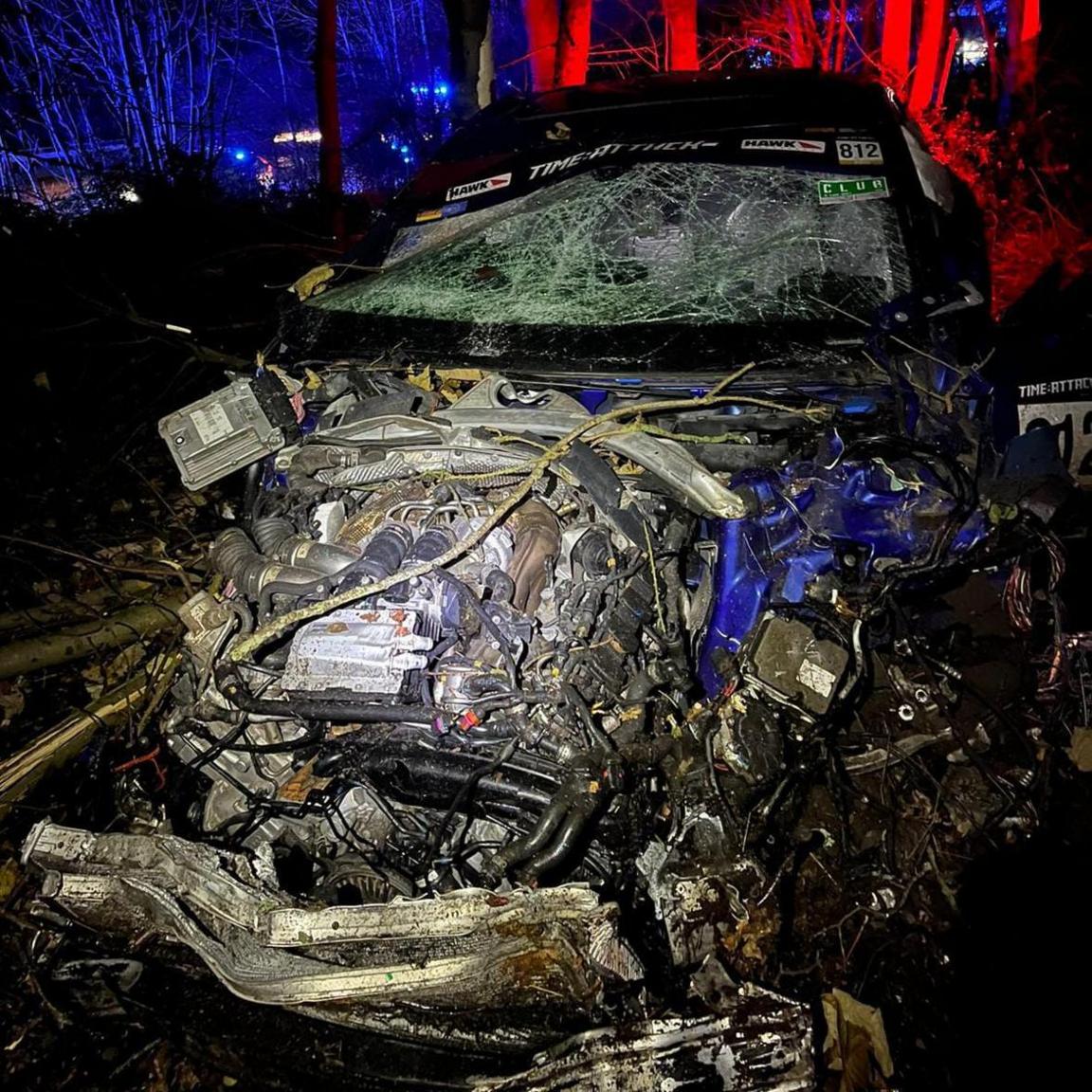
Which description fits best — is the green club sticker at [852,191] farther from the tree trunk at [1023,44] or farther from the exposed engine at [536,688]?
the tree trunk at [1023,44]

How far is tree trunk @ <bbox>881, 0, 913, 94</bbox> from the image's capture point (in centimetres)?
1146

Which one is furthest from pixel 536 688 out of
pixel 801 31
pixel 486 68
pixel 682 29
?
pixel 801 31

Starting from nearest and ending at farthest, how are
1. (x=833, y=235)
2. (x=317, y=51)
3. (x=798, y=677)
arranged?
(x=798, y=677) < (x=833, y=235) < (x=317, y=51)

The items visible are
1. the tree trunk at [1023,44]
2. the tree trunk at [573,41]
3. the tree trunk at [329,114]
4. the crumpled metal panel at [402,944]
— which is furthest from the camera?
the tree trunk at [1023,44]

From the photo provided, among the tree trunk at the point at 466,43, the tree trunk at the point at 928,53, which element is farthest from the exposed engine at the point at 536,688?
the tree trunk at the point at 928,53

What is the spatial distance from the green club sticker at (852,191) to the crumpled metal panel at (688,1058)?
2.85m

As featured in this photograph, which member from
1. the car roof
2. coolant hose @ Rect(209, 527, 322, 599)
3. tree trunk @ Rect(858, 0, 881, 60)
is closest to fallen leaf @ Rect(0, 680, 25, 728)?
coolant hose @ Rect(209, 527, 322, 599)

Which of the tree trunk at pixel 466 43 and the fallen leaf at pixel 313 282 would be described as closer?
the fallen leaf at pixel 313 282

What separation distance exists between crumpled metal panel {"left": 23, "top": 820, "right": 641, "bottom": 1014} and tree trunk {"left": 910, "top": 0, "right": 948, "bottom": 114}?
15101mm

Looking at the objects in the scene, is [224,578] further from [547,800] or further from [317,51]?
[317,51]

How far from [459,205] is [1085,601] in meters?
3.17

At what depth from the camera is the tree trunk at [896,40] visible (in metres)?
11.5

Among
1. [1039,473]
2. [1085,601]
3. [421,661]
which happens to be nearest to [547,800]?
[421,661]

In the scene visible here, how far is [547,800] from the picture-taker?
1.75 m
